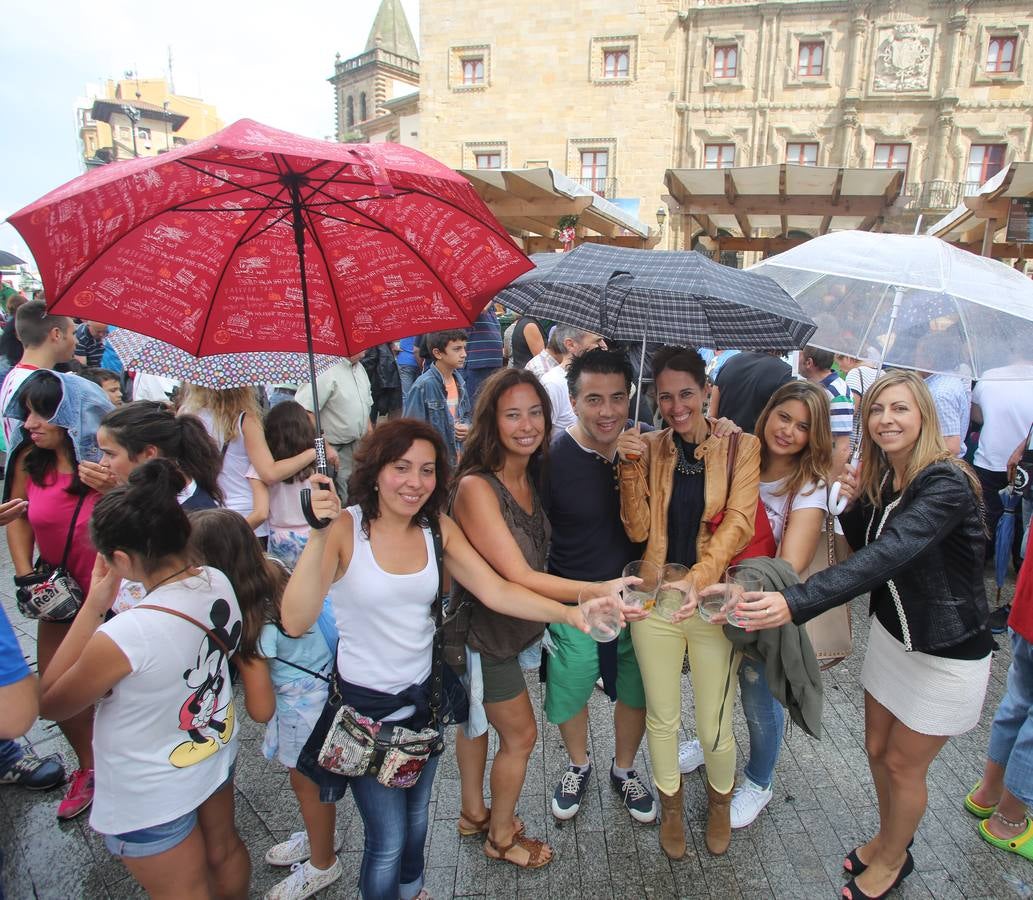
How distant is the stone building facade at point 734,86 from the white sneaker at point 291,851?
24836 millimetres

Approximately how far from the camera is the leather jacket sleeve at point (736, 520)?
2.31 m


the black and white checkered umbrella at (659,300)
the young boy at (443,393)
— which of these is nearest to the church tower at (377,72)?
the young boy at (443,393)

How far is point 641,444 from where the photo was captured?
7.89 feet

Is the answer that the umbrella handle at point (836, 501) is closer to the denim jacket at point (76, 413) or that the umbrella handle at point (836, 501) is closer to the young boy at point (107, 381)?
the denim jacket at point (76, 413)

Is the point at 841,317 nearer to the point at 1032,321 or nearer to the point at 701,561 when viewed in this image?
the point at 1032,321

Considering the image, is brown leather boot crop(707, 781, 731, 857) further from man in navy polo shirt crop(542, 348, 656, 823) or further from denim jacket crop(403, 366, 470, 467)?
denim jacket crop(403, 366, 470, 467)

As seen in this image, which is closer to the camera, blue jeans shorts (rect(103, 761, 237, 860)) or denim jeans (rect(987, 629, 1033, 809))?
blue jeans shorts (rect(103, 761, 237, 860))

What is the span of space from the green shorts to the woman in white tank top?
50 cm

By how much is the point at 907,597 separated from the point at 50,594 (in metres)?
3.30

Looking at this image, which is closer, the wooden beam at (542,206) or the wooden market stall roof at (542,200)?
the wooden market stall roof at (542,200)

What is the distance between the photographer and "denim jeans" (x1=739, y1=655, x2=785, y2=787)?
8.45 ft

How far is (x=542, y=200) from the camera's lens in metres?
10.5

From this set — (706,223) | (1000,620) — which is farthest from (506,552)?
(706,223)

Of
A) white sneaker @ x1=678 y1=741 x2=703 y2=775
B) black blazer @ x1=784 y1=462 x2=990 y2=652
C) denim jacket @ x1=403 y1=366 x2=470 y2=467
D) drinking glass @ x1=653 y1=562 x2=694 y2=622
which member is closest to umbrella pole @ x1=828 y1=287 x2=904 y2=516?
black blazer @ x1=784 y1=462 x2=990 y2=652
